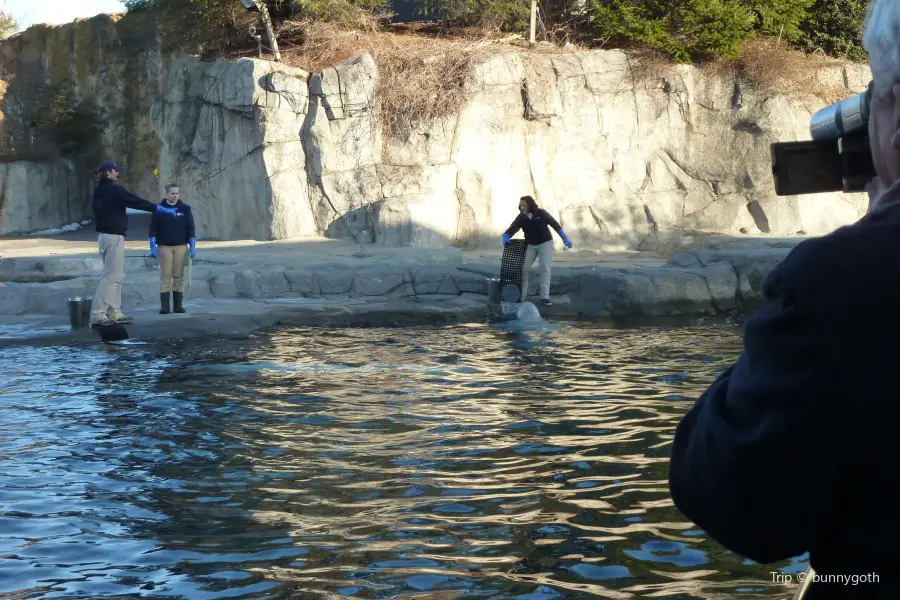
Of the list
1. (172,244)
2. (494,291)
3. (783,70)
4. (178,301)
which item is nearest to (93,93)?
(172,244)

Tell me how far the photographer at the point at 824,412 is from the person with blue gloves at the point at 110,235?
10.6 m

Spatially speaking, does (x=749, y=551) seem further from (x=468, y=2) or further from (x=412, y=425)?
(x=468, y=2)

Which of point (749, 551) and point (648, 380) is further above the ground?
point (749, 551)

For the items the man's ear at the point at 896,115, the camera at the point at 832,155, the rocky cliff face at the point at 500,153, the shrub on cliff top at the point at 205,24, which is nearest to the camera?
the man's ear at the point at 896,115

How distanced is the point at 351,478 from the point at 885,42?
4.79 metres

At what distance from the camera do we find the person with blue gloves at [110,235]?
437 inches

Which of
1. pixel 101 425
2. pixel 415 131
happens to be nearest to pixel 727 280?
pixel 415 131

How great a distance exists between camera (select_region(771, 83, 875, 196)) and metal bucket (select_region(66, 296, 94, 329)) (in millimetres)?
10680

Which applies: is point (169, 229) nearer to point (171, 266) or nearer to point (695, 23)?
point (171, 266)

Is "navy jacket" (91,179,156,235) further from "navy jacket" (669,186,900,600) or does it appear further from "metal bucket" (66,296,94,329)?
"navy jacket" (669,186,900,600)

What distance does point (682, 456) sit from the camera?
134cm

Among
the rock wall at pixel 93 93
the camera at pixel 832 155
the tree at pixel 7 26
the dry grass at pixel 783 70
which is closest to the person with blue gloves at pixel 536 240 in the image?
the dry grass at pixel 783 70

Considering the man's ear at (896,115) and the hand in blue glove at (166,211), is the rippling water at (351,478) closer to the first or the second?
the hand in blue glove at (166,211)

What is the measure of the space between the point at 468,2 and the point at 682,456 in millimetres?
20119
